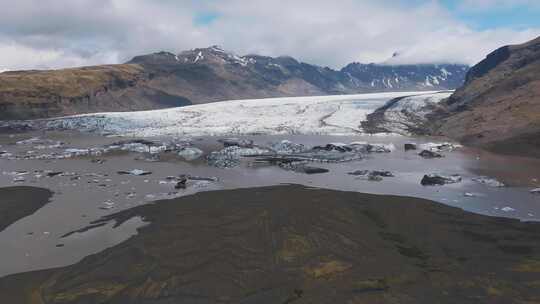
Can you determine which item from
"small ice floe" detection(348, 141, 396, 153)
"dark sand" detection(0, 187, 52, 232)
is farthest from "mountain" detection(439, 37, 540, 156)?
"dark sand" detection(0, 187, 52, 232)

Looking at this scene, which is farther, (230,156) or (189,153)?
(189,153)

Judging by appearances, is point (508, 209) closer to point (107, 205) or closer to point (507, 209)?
point (507, 209)

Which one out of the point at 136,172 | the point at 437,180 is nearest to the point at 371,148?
the point at 437,180

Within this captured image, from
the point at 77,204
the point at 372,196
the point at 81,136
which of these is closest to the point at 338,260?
the point at 372,196

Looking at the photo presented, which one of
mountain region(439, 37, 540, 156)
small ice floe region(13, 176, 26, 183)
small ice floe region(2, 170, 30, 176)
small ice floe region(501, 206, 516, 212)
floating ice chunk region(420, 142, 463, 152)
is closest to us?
small ice floe region(501, 206, 516, 212)

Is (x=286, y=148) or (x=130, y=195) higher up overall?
(x=286, y=148)

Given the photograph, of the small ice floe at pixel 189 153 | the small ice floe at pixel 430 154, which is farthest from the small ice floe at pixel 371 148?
the small ice floe at pixel 189 153

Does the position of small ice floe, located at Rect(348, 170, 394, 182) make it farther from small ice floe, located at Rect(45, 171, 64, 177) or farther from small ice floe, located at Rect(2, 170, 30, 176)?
small ice floe, located at Rect(2, 170, 30, 176)

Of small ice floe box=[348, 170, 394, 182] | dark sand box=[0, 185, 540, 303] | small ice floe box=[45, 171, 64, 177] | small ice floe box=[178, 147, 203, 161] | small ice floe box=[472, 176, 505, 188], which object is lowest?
dark sand box=[0, 185, 540, 303]
